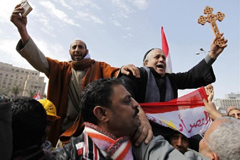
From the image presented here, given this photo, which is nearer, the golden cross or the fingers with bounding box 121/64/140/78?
the fingers with bounding box 121/64/140/78

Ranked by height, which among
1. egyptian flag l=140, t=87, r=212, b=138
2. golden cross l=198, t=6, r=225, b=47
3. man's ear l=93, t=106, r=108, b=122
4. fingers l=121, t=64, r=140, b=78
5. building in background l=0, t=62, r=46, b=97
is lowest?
building in background l=0, t=62, r=46, b=97

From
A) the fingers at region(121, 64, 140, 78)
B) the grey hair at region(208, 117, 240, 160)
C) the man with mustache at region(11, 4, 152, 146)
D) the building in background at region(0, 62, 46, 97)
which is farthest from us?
the building in background at region(0, 62, 46, 97)

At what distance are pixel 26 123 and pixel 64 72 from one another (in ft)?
6.04

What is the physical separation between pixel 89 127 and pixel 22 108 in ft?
1.67

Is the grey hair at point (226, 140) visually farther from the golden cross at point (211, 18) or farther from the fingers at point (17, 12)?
the fingers at point (17, 12)

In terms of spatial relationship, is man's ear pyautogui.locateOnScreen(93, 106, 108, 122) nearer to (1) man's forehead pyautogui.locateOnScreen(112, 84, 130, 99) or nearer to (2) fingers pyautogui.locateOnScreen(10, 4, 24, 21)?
(1) man's forehead pyautogui.locateOnScreen(112, 84, 130, 99)

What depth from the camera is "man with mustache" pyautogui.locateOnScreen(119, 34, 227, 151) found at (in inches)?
95.0

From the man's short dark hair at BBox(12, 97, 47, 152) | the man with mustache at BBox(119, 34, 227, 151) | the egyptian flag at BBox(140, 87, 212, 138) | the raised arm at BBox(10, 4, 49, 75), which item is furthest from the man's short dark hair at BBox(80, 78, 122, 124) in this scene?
the raised arm at BBox(10, 4, 49, 75)

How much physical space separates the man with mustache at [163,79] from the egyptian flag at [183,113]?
0.27 feet

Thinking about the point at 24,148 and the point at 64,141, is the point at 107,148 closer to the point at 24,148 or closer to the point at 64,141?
the point at 24,148

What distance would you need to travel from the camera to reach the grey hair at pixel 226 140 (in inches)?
50.1

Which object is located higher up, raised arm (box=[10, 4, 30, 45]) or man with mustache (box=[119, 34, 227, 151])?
raised arm (box=[10, 4, 30, 45])

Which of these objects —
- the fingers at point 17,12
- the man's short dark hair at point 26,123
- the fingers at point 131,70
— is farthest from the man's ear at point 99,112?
the fingers at point 17,12

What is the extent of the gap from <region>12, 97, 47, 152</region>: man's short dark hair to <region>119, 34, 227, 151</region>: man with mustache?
3.76 feet
